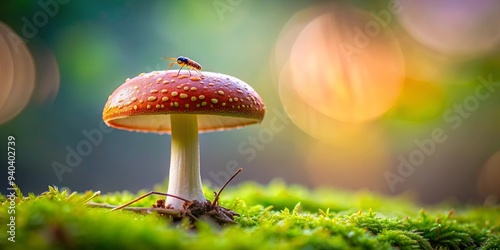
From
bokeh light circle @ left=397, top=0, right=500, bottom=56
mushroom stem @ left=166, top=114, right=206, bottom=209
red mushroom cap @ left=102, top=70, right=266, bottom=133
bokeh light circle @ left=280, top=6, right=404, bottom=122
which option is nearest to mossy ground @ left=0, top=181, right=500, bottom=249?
mushroom stem @ left=166, top=114, right=206, bottom=209

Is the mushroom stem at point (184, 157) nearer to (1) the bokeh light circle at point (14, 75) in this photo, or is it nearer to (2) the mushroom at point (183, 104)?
(2) the mushroom at point (183, 104)

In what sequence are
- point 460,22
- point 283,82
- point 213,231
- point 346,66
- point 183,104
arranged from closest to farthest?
point 213,231 → point 183,104 → point 460,22 → point 346,66 → point 283,82

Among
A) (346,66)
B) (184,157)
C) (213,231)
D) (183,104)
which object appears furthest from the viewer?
(346,66)

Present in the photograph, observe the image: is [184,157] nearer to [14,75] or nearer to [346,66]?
[14,75]

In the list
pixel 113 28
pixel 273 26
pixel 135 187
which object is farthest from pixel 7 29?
pixel 273 26

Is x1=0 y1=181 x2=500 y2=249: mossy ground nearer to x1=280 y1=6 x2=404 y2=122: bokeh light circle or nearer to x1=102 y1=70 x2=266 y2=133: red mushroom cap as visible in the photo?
x1=102 y1=70 x2=266 y2=133: red mushroom cap

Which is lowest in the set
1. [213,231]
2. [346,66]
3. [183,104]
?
[213,231]

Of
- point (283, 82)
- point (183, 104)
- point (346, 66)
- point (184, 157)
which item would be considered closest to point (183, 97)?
point (183, 104)
